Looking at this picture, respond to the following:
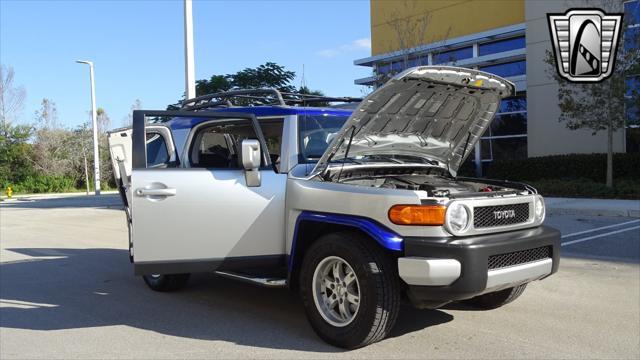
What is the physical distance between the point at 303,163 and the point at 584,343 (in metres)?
2.68

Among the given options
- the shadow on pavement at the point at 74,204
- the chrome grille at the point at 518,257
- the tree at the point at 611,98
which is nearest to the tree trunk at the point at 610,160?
the tree at the point at 611,98

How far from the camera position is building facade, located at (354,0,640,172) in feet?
71.3

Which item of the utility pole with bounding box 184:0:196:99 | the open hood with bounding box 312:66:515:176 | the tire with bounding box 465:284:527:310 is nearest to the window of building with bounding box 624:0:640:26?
the utility pole with bounding box 184:0:196:99

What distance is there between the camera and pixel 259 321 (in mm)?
5176

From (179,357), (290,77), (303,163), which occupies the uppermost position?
(290,77)

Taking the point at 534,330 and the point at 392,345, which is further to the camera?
the point at 534,330

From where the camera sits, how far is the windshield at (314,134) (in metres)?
5.17

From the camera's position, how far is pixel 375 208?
13.6ft

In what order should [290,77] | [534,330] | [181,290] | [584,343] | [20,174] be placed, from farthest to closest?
[20,174], [290,77], [181,290], [534,330], [584,343]

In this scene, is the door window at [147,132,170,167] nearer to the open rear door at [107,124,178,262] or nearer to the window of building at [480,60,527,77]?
the open rear door at [107,124,178,262]

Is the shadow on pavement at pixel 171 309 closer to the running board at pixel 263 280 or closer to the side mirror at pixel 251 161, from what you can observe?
the running board at pixel 263 280

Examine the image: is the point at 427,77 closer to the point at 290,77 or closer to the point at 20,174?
the point at 290,77

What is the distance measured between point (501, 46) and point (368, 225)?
24103 mm

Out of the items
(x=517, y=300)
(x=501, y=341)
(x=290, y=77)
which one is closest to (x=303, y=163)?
(x=501, y=341)
